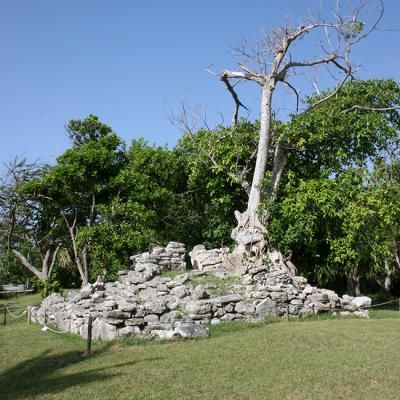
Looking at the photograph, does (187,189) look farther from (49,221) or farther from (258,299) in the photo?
(258,299)

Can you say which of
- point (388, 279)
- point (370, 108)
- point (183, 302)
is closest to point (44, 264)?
point (183, 302)

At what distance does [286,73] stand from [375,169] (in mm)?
5099

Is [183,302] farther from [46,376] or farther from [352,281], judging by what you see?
[352,281]

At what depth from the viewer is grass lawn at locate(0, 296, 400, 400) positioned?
24.2 feet

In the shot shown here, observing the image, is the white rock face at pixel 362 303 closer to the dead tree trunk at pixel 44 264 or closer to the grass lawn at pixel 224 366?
the grass lawn at pixel 224 366

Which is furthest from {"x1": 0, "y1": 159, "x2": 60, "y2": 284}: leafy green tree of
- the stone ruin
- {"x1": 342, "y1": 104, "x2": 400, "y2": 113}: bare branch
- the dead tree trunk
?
{"x1": 342, "y1": 104, "x2": 400, "y2": 113}: bare branch

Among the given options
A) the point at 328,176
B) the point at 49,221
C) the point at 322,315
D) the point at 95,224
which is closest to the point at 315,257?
the point at 328,176

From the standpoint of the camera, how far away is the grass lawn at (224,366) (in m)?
7.39

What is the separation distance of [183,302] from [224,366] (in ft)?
17.7

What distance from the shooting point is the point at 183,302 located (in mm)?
14102

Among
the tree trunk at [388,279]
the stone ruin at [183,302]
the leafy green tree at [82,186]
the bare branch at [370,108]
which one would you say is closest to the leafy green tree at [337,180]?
the bare branch at [370,108]

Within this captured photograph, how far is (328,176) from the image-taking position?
19938mm

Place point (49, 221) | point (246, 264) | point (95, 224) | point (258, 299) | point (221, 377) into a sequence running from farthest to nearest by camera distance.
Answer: point (49, 221) < point (95, 224) < point (246, 264) < point (258, 299) < point (221, 377)

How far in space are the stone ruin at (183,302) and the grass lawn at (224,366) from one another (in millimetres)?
763
